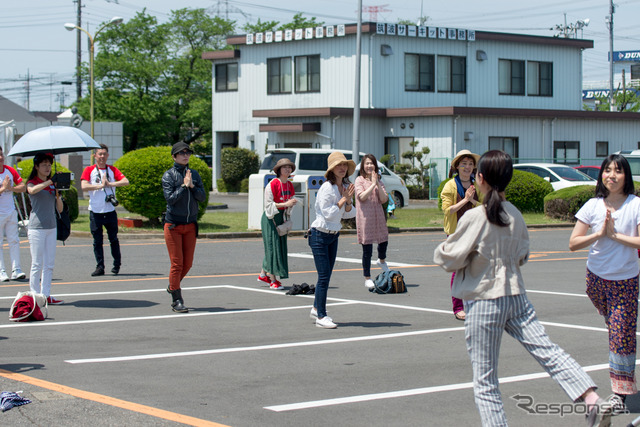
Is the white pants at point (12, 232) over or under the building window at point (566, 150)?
under

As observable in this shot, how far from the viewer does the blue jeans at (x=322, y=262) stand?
9.24 meters

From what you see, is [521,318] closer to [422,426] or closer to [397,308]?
[422,426]

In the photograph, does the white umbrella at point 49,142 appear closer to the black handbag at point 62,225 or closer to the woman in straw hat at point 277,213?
the black handbag at point 62,225

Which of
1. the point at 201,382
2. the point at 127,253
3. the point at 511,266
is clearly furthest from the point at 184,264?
the point at 127,253

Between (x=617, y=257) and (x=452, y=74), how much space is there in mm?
33851

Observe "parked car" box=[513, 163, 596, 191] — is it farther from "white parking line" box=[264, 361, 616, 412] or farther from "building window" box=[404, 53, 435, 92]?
"white parking line" box=[264, 361, 616, 412]

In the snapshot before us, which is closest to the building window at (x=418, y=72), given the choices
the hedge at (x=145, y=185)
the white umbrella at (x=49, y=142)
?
the hedge at (x=145, y=185)

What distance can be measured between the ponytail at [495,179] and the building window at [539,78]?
37.5 m

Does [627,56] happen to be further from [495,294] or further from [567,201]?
[495,294]

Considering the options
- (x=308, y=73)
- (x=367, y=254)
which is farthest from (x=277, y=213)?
(x=308, y=73)

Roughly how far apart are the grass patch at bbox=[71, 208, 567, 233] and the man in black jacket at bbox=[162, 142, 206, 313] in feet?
34.1

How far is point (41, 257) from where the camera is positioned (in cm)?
1023

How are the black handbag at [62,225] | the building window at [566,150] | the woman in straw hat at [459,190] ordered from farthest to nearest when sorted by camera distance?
the building window at [566,150] < the black handbag at [62,225] < the woman in straw hat at [459,190]

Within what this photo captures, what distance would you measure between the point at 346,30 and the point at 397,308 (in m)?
28.2
